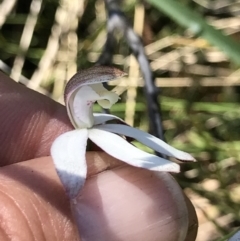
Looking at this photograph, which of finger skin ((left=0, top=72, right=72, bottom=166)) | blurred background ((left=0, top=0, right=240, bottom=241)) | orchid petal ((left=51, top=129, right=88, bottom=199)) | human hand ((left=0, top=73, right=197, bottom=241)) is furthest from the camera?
blurred background ((left=0, top=0, right=240, bottom=241))

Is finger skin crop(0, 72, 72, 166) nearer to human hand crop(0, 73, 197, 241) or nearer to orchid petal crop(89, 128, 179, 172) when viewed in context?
human hand crop(0, 73, 197, 241)

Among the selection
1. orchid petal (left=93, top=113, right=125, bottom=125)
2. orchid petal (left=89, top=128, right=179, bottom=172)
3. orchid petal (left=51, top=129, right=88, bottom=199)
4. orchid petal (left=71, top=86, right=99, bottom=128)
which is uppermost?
orchid petal (left=71, top=86, right=99, bottom=128)

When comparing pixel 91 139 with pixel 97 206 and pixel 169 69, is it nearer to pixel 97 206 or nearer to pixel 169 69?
pixel 97 206

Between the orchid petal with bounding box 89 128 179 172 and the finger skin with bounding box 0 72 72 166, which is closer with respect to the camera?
the orchid petal with bounding box 89 128 179 172

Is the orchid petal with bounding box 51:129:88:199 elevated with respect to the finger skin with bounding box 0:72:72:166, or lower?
elevated

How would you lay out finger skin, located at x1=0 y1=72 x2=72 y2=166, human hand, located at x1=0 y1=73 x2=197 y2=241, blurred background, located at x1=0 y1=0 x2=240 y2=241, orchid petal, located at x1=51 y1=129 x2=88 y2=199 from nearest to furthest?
orchid petal, located at x1=51 y1=129 x2=88 y2=199
human hand, located at x1=0 y1=73 x2=197 y2=241
finger skin, located at x1=0 y1=72 x2=72 y2=166
blurred background, located at x1=0 y1=0 x2=240 y2=241

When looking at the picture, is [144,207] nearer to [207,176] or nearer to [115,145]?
[115,145]

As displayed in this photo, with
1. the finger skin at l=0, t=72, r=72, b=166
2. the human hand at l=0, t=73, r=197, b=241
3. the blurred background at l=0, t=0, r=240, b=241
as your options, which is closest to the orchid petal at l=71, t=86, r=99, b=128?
the human hand at l=0, t=73, r=197, b=241
